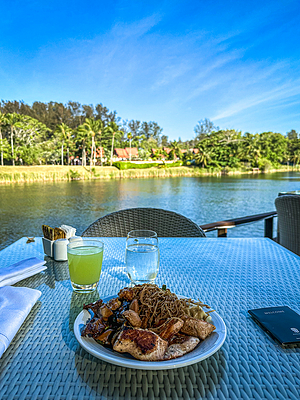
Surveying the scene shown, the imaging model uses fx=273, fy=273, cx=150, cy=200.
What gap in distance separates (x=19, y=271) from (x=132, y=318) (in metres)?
0.47

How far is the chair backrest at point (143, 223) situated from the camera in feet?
5.22

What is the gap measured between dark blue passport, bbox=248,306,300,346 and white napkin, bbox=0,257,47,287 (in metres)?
0.61

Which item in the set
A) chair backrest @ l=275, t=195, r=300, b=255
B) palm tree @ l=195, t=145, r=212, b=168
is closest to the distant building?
palm tree @ l=195, t=145, r=212, b=168

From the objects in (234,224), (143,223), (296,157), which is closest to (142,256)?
(143,223)

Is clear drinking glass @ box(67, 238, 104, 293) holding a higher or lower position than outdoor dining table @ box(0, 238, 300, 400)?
higher

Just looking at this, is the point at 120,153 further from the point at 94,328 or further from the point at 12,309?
the point at 94,328

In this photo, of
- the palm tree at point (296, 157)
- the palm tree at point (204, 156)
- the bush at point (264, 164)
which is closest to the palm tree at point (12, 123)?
the palm tree at point (204, 156)

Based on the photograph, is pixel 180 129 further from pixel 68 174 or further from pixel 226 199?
pixel 226 199

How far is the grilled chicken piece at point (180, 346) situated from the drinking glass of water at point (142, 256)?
→ 242mm

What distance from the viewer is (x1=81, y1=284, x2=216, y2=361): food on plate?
40 centimetres

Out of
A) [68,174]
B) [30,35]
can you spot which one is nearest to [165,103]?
[30,35]

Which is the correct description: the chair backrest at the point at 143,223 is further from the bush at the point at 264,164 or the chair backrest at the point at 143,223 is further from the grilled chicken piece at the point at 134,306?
the bush at the point at 264,164

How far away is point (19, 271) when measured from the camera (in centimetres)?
78

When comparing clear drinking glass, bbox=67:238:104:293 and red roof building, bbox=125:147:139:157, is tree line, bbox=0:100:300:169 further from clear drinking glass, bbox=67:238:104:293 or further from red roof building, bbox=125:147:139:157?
clear drinking glass, bbox=67:238:104:293
